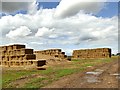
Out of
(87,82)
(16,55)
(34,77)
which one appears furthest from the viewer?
(16,55)

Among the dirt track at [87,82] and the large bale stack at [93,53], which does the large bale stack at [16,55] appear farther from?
the large bale stack at [93,53]

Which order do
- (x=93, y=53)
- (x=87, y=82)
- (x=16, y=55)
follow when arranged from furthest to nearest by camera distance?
(x=93, y=53)
(x=16, y=55)
(x=87, y=82)

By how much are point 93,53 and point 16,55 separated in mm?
68884

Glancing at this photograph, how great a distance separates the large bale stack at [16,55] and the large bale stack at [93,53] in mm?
64992

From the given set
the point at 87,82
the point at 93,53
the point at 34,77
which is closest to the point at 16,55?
the point at 34,77

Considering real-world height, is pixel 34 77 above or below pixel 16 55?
below

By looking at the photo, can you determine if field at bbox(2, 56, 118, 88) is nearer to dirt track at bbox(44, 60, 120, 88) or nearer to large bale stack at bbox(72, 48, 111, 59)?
dirt track at bbox(44, 60, 120, 88)

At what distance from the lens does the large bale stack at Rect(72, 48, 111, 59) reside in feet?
371

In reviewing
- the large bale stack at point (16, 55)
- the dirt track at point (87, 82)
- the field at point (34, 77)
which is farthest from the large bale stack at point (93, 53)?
the dirt track at point (87, 82)

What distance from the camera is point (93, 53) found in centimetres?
11744

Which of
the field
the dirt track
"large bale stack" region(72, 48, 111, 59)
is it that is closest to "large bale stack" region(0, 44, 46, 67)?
the field

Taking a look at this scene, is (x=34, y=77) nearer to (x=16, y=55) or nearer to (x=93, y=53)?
(x=16, y=55)

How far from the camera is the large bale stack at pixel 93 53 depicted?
11312cm

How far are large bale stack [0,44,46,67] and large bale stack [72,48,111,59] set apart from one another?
65.0 metres
